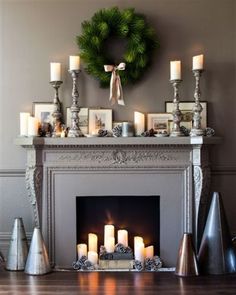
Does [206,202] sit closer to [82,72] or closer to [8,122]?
[82,72]

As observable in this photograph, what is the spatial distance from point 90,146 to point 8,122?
773 mm

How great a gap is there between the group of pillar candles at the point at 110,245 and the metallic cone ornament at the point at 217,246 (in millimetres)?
465

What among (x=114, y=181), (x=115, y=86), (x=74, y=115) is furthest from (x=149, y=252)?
(x=115, y=86)

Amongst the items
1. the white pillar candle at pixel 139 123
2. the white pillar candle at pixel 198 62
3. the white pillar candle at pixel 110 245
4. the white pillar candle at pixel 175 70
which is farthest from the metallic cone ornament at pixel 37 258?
the white pillar candle at pixel 198 62

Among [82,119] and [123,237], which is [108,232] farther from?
→ [82,119]

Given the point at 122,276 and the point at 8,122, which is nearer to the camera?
the point at 122,276

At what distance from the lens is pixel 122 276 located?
3.55m

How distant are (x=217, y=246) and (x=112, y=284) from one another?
0.87m

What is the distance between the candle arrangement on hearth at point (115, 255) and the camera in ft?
A: 12.3

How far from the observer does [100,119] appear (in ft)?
12.9

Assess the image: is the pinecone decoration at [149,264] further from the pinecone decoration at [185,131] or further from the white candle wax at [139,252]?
the pinecone decoration at [185,131]

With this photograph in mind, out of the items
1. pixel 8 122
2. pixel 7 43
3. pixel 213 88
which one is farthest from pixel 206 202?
pixel 7 43

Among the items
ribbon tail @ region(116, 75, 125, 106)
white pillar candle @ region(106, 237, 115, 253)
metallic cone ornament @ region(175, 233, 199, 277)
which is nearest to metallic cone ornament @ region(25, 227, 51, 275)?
white pillar candle @ region(106, 237, 115, 253)

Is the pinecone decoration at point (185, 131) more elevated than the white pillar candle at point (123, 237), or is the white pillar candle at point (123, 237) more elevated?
the pinecone decoration at point (185, 131)
